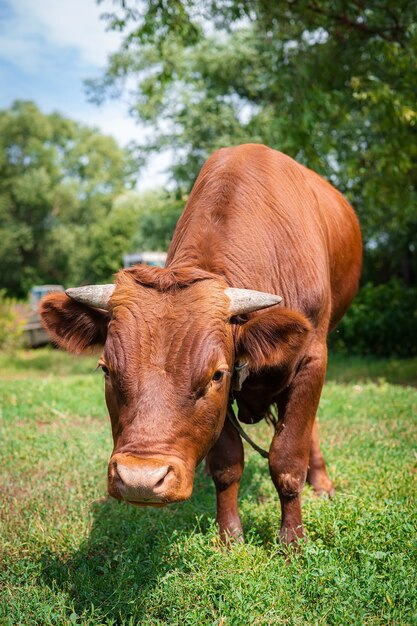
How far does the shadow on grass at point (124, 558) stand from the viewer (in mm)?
3148

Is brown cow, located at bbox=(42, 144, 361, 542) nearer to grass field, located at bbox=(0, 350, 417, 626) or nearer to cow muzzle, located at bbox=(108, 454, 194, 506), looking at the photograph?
cow muzzle, located at bbox=(108, 454, 194, 506)

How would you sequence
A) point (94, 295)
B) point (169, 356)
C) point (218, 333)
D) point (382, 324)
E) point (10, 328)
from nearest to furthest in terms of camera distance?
point (169, 356)
point (218, 333)
point (94, 295)
point (382, 324)
point (10, 328)

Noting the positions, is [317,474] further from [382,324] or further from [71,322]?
[382,324]

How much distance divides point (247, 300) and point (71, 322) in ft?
3.30

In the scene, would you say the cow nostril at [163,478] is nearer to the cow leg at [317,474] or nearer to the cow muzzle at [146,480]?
the cow muzzle at [146,480]

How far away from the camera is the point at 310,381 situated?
3.72m

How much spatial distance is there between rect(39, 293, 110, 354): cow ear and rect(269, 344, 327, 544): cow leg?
1204 millimetres

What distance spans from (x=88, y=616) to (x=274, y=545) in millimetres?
1088

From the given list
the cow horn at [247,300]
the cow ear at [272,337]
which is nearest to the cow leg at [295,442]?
the cow ear at [272,337]

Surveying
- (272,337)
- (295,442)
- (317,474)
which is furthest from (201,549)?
(317,474)

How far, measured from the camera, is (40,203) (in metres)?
37.6

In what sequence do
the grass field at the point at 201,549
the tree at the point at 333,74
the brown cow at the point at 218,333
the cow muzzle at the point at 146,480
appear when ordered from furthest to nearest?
the tree at the point at 333,74 < the grass field at the point at 201,549 < the brown cow at the point at 218,333 < the cow muzzle at the point at 146,480

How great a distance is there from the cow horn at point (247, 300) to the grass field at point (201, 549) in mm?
1356

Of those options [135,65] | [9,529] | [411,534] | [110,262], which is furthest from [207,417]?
[110,262]
